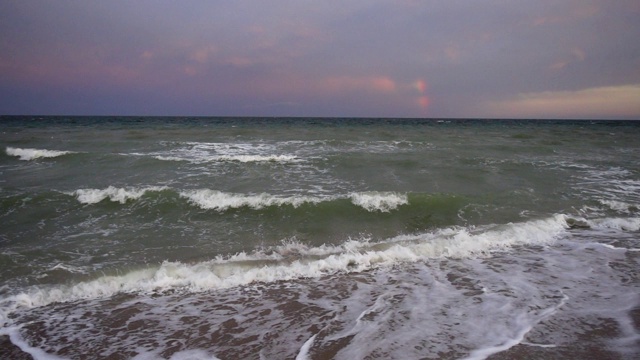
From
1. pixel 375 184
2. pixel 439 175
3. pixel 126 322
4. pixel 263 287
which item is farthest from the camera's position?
pixel 439 175

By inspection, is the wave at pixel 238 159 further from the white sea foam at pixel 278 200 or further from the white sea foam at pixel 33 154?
the white sea foam at pixel 278 200

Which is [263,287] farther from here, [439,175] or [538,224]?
[439,175]

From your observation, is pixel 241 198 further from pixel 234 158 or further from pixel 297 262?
pixel 234 158

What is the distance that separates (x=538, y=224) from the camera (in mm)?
8250

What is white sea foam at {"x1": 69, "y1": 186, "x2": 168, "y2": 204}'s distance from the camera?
10430 mm

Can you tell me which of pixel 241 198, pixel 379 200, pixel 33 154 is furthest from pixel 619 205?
pixel 33 154

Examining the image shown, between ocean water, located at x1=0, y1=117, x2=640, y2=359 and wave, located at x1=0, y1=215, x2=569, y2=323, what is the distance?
4cm

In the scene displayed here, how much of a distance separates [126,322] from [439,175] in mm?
12141

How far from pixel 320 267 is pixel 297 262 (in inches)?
19.7

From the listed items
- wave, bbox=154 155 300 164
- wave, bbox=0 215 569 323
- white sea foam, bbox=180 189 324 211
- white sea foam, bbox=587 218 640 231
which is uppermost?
wave, bbox=154 155 300 164

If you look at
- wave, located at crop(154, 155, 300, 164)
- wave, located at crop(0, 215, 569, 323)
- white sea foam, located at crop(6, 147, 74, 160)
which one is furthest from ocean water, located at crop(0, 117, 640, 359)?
white sea foam, located at crop(6, 147, 74, 160)

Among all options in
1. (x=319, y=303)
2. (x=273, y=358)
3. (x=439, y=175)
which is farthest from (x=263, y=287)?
(x=439, y=175)

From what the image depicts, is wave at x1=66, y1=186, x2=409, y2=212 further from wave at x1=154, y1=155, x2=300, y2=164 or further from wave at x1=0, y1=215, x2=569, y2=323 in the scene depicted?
wave at x1=154, y1=155, x2=300, y2=164

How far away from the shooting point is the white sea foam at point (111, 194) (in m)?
10.4
